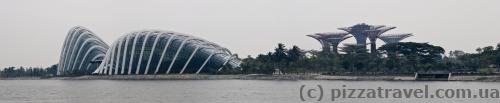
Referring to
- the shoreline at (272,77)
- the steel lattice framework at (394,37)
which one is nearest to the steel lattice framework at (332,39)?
the steel lattice framework at (394,37)

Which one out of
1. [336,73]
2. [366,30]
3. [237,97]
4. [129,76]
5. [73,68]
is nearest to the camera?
[237,97]

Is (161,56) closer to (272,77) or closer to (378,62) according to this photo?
(272,77)

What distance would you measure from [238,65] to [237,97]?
305 feet

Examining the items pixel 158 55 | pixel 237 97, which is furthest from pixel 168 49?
pixel 237 97

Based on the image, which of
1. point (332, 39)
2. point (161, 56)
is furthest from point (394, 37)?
point (161, 56)

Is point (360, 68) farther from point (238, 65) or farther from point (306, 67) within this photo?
point (238, 65)

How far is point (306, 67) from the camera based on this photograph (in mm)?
151375

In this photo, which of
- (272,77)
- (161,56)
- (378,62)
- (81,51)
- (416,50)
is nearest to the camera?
(272,77)

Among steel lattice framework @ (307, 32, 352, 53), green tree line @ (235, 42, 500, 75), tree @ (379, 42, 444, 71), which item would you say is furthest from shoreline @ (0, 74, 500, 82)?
steel lattice framework @ (307, 32, 352, 53)

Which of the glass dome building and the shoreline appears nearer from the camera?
the shoreline

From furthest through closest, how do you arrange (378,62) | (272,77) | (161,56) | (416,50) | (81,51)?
(81,51) < (416,50) < (161,56) < (378,62) < (272,77)

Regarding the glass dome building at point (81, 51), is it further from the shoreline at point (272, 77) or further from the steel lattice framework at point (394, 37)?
the steel lattice framework at point (394, 37)

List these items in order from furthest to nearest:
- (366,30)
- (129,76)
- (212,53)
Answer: (366,30)
(212,53)
(129,76)

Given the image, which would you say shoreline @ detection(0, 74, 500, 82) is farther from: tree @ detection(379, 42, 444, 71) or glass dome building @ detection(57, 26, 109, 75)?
tree @ detection(379, 42, 444, 71)
